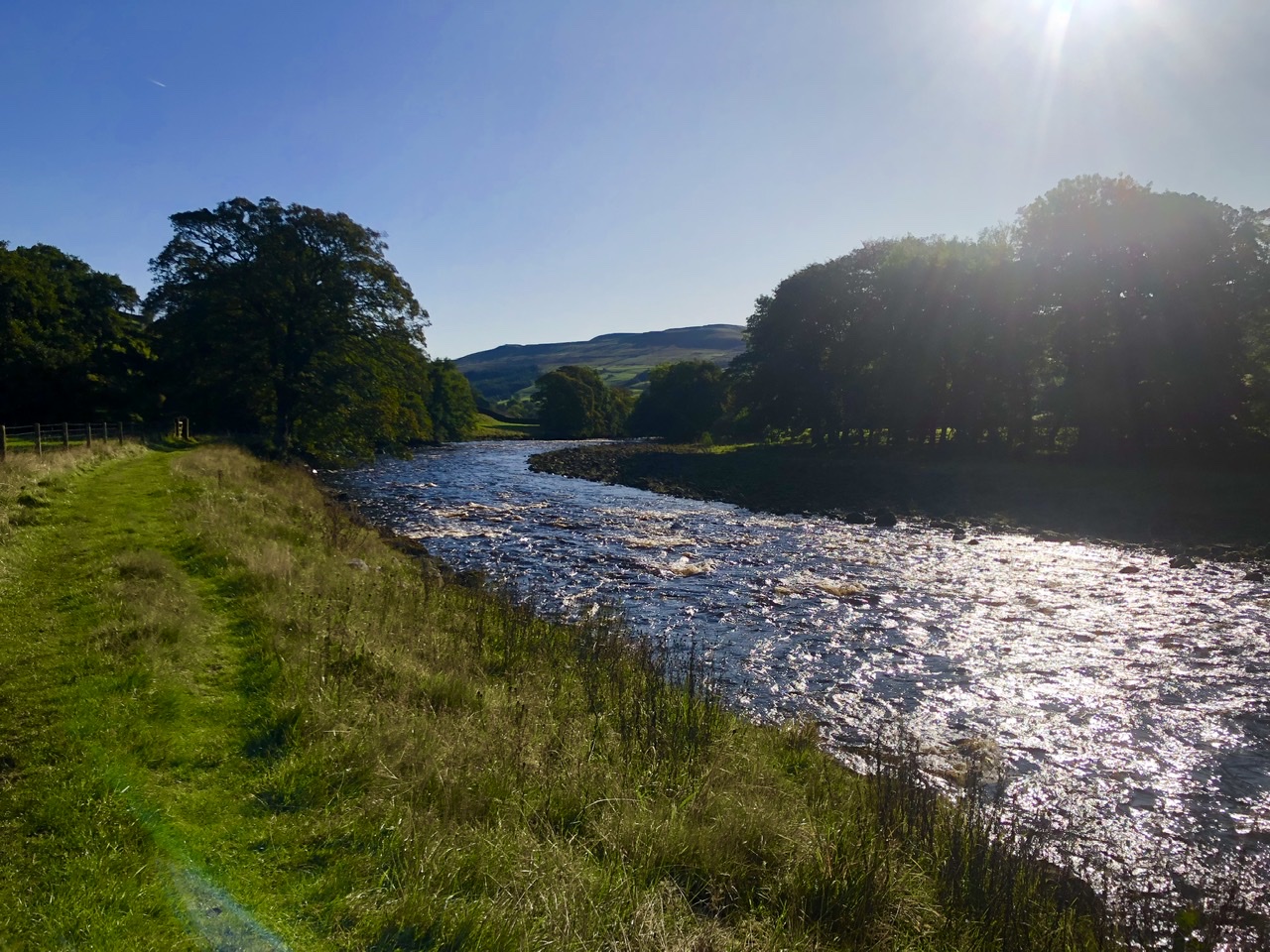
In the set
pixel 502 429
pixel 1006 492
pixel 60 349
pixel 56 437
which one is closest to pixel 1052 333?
pixel 1006 492

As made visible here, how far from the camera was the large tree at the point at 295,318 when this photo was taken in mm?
36188

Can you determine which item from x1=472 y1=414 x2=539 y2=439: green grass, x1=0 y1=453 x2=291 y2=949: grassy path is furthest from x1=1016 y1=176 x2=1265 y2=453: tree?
x1=472 y1=414 x2=539 y2=439: green grass

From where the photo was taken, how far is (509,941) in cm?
384

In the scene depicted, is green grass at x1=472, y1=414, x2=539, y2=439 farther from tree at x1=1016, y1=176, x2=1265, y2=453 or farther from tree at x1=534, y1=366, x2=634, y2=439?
tree at x1=1016, y1=176, x2=1265, y2=453

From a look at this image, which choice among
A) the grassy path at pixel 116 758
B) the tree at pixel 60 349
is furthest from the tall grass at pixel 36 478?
the tree at pixel 60 349

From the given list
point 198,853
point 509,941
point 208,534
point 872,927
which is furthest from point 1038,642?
point 208,534

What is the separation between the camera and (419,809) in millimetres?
5168

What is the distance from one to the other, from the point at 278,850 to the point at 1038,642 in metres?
13.7

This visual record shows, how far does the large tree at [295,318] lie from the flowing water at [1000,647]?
13.0 metres

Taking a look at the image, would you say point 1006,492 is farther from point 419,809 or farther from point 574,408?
point 574,408

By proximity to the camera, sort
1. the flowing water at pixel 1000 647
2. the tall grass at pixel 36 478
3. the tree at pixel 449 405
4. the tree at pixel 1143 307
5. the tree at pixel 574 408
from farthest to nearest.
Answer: the tree at pixel 574 408 < the tree at pixel 449 405 < the tree at pixel 1143 307 < the tall grass at pixel 36 478 < the flowing water at pixel 1000 647

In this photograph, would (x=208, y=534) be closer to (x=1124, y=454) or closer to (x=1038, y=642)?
(x=1038, y=642)

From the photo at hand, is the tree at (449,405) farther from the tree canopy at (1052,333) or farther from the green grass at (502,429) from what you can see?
the tree canopy at (1052,333)

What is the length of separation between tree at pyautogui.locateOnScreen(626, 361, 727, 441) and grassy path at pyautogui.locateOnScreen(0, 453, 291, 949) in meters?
89.0
